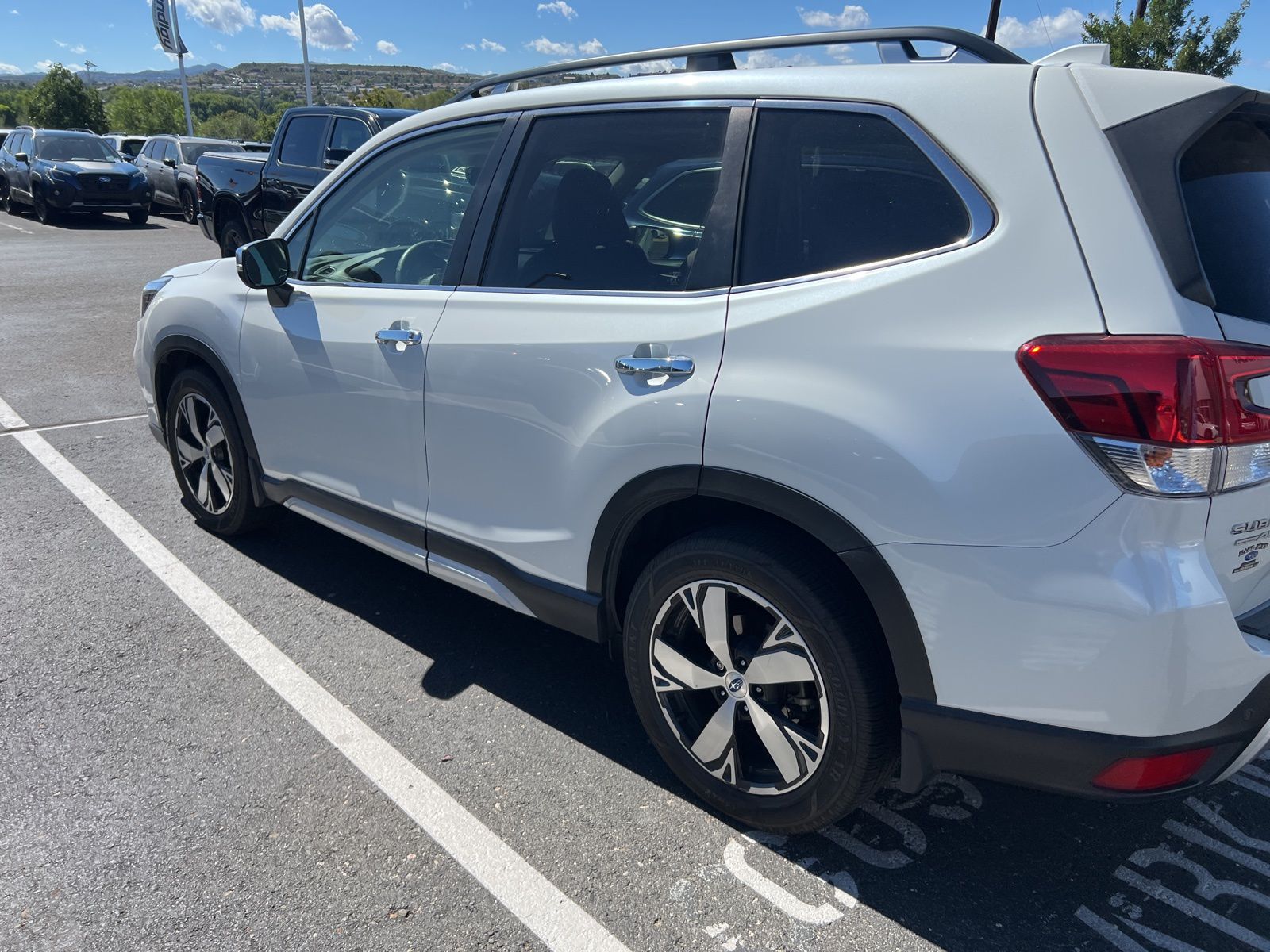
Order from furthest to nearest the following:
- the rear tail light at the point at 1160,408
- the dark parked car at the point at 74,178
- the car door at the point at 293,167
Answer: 1. the dark parked car at the point at 74,178
2. the car door at the point at 293,167
3. the rear tail light at the point at 1160,408

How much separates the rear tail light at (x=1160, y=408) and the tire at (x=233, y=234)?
12719 mm

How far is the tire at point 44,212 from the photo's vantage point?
20062 mm

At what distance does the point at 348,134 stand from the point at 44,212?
501 inches

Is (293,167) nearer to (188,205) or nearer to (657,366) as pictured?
(188,205)

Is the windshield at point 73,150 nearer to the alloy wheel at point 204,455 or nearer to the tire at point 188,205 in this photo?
the tire at point 188,205

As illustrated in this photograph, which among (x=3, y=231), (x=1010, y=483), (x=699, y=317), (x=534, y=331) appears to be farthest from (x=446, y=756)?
(x=3, y=231)

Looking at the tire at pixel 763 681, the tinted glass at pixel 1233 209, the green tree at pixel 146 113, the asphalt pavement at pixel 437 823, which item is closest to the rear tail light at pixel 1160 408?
the tinted glass at pixel 1233 209

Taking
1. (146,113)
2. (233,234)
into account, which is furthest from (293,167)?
(146,113)

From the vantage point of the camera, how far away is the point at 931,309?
2023 millimetres

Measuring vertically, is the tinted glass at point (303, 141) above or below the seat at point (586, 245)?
above

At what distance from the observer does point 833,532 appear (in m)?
2.15

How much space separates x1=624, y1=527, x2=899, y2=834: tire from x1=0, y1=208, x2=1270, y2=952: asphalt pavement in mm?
170

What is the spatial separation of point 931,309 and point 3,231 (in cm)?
2157

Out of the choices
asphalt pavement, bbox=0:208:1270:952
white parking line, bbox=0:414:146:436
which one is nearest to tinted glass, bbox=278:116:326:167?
white parking line, bbox=0:414:146:436
